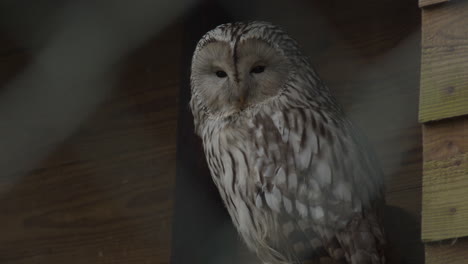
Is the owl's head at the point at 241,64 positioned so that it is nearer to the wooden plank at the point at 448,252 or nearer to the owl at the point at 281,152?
the owl at the point at 281,152

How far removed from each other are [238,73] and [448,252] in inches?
32.8

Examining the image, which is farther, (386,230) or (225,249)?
(225,249)

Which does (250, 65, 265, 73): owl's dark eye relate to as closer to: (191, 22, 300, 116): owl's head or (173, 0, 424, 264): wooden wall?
(191, 22, 300, 116): owl's head

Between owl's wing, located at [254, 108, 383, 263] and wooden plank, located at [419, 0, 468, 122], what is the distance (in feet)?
1.35

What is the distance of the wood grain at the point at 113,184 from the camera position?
2.97 m

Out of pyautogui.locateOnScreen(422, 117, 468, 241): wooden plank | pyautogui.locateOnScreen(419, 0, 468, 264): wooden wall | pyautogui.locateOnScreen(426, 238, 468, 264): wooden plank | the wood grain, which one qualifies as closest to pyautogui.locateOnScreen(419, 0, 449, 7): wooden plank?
pyautogui.locateOnScreen(419, 0, 468, 264): wooden wall

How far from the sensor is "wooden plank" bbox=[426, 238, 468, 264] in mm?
2070

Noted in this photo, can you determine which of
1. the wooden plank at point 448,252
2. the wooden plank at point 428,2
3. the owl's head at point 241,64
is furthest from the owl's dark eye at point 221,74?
the wooden plank at point 448,252

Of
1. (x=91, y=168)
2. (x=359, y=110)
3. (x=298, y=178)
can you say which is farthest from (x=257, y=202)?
(x=91, y=168)

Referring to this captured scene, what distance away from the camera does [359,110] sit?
2.89 m

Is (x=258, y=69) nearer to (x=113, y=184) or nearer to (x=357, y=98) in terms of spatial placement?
(x=357, y=98)

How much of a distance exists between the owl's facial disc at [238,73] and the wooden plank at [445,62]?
619mm

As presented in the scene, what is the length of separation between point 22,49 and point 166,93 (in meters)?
0.53

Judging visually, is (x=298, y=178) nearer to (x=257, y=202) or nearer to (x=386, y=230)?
(x=257, y=202)
